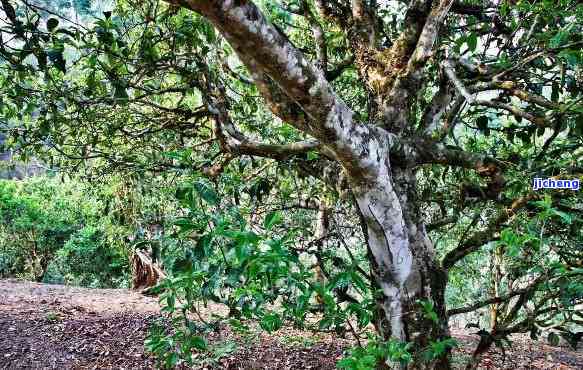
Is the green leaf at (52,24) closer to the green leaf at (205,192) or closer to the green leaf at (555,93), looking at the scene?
the green leaf at (205,192)

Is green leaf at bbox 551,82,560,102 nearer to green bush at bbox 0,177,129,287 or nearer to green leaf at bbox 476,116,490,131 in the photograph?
green leaf at bbox 476,116,490,131

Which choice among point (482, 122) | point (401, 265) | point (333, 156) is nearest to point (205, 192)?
point (333, 156)

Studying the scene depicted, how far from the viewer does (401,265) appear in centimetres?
247

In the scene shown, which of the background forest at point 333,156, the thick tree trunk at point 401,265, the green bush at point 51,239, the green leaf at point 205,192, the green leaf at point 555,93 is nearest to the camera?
the green leaf at point 205,192

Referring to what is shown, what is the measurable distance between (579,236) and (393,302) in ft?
3.70

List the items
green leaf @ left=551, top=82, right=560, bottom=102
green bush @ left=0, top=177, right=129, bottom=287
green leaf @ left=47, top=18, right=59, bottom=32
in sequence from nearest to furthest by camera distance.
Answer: green leaf @ left=47, top=18, right=59, bottom=32 → green leaf @ left=551, top=82, right=560, bottom=102 → green bush @ left=0, top=177, right=129, bottom=287

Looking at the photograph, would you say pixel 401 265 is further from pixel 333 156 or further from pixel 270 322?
pixel 270 322

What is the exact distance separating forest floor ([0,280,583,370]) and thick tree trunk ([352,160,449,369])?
5.25ft

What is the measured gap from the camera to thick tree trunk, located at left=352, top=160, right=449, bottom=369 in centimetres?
236

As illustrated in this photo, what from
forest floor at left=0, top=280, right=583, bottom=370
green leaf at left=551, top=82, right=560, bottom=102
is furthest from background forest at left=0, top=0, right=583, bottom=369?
forest floor at left=0, top=280, right=583, bottom=370

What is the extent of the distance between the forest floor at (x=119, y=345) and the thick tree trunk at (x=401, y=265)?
5.25 ft

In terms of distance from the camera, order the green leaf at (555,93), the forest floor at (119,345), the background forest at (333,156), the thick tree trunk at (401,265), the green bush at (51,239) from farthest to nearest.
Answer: the green bush at (51,239)
the forest floor at (119,345)
the green leaf at (555,93)
the thick tree trunk at (401,265)
the background forest at (333,156)

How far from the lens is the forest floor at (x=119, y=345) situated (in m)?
4.47

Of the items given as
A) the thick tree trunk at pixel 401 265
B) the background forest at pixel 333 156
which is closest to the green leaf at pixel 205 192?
the background forest at pixel 333 156
